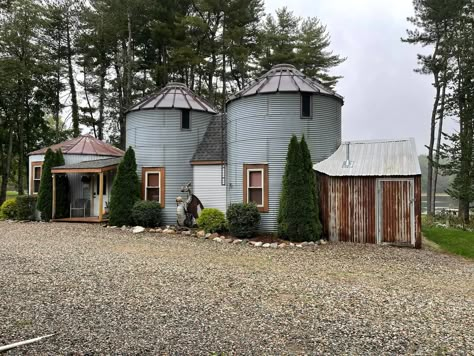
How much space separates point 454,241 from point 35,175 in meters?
19.9

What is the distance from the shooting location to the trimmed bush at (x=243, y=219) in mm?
13070

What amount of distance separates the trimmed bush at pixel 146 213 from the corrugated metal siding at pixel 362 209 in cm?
670

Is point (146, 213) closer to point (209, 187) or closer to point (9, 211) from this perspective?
point (209, 187)

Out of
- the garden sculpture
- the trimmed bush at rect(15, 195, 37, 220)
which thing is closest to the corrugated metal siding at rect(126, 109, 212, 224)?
the garden sculpture

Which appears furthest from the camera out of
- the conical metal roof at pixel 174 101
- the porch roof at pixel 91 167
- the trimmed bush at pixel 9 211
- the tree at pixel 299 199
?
the trimmed bush at pixel 9 211

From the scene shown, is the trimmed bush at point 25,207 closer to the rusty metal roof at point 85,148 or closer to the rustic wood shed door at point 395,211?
the rusty metal roof at point 85,148

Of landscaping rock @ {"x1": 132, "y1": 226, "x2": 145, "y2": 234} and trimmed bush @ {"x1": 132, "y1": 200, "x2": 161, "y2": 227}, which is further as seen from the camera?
trimmed bush @ {"x1": 132, "y1": 200, "x2": 161, "y2": 227}

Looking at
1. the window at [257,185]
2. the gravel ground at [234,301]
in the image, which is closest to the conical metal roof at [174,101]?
the window at [257,185]

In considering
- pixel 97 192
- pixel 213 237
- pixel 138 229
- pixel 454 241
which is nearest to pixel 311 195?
pixel 213 237

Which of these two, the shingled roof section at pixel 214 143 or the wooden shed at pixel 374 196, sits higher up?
the shingled roof section at pixel 214 143

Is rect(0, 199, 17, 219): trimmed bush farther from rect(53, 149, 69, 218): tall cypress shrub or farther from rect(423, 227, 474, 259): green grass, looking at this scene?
rect(423, 227, 474, 259): green grass

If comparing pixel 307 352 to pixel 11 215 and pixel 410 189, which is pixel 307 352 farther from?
pixel 11 215

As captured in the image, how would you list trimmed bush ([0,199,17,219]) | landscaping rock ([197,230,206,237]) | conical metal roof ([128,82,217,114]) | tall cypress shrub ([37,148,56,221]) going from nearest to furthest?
landscaping rock ([197,230,206,237])
conical metal roof ([128,82,217,114])
tall cypress shrub ([37,148,56,221])
trimmed bush ([0,199,17,219])

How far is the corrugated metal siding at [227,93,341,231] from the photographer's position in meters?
13.7
